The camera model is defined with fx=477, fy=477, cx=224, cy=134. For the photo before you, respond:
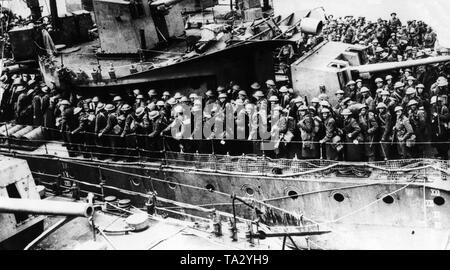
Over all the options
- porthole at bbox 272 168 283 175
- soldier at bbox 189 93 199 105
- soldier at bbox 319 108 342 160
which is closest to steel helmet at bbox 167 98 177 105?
soldier at bbox 189 93 199 105

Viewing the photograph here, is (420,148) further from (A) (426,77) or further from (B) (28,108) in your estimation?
(B) (28,108)

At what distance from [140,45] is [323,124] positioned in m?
5.53

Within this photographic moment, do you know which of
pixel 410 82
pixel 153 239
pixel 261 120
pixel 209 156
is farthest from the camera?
pixel 209 156

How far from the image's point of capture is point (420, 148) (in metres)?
8.15

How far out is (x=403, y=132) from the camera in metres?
7.87

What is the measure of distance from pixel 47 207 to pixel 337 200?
4881 mm

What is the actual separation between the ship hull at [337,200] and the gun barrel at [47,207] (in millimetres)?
2997

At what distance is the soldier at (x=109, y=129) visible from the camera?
991 cm

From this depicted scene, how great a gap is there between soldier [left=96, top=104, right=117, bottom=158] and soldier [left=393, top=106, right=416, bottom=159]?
5539 millimetres

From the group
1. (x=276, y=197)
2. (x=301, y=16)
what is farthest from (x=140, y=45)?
(x=276, y=197)

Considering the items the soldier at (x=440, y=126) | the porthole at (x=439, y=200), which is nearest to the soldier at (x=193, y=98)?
the soldier at (x=440, y=126)

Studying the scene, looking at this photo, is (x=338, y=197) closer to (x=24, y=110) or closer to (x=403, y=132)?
(x=403, y=132)

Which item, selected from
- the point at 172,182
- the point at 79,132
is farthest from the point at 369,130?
the point at 79,132

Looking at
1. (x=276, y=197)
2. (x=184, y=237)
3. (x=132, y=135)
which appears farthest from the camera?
(x=132, y=135)
